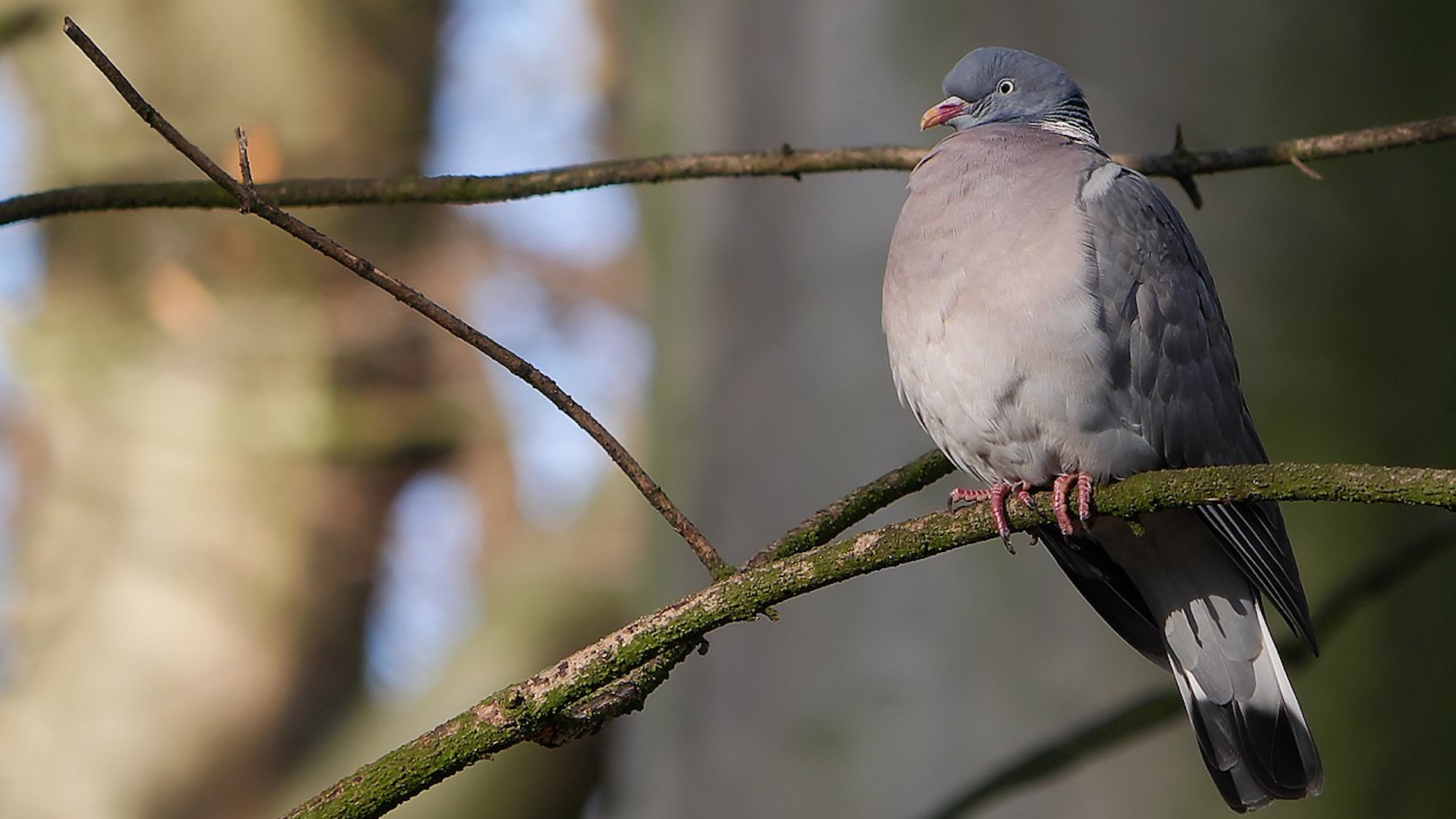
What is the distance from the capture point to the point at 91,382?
6.07m

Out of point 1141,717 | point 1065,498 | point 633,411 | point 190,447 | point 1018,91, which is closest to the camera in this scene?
point 1065,498

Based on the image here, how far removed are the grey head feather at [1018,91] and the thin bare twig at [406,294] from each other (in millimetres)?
1432

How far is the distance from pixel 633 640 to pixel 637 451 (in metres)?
5.30

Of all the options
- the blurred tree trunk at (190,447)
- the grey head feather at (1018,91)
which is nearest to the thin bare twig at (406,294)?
the grey head feather at (1018,91)

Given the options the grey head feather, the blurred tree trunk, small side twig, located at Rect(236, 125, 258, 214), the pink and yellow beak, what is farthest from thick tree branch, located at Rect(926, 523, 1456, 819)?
the blurred tree trunk

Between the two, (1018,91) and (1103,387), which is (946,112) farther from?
(1103,387)

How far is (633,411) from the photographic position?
7.61 metres

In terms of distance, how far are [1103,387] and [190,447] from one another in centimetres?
451

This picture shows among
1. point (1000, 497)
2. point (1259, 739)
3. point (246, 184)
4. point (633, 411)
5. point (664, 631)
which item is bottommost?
point (1259, 739)

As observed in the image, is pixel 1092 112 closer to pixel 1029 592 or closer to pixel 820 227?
pixel 820 227

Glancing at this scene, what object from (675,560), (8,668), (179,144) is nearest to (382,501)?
(8,668)

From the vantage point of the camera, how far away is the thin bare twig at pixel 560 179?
8.26ft

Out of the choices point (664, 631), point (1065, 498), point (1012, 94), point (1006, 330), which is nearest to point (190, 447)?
point (1012, 94)

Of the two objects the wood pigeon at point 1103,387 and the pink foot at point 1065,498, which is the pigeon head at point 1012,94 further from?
the pink foot at point 1065,498
